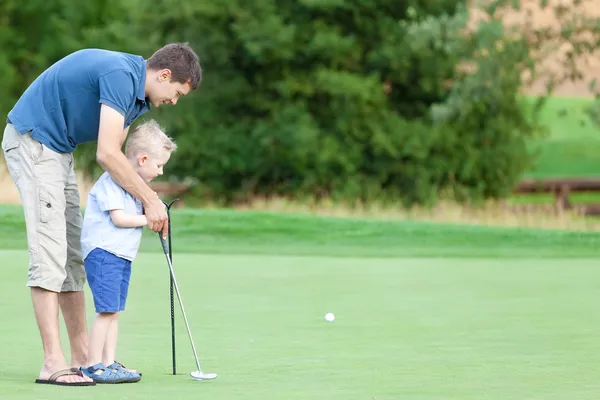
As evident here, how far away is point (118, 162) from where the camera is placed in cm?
548

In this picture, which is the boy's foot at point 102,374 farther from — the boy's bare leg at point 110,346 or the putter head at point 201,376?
the putter head at point 201,376

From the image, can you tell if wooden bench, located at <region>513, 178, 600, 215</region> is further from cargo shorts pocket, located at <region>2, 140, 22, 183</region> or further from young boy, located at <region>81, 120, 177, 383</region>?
cargo shorts pocket, located at <region>2, 140, 22, 183</region>

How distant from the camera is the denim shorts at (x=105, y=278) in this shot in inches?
221

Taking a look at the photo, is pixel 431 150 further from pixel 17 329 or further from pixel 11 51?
pixel 17 329

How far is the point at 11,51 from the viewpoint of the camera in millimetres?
39062

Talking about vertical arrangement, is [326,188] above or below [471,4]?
below

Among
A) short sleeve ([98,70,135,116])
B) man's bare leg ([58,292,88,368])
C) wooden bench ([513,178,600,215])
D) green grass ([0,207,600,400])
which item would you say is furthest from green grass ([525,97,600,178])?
short sleeve ([98,70,135,116])

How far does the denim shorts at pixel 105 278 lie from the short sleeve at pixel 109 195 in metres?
0.21

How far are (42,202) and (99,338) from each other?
0.66 meters

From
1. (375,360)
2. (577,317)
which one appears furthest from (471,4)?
(375,360)

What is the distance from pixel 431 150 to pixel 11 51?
1548 cm

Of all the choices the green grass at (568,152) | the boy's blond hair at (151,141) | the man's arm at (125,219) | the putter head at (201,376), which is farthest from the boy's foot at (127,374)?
the green grass at (568,152)

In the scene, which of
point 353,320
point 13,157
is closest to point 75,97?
point 13,157

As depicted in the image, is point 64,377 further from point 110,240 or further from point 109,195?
point 109,195
